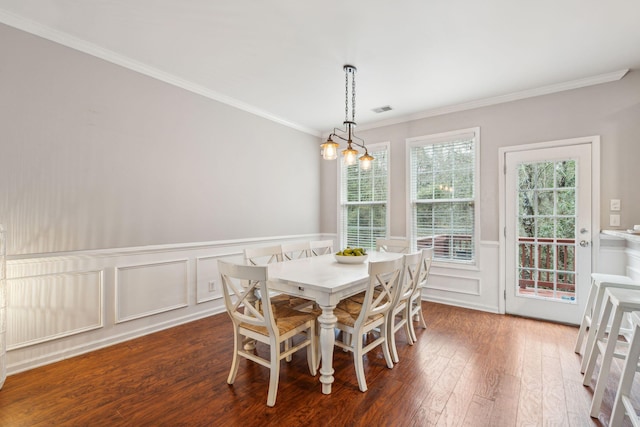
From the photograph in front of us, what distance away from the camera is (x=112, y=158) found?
9.39ft

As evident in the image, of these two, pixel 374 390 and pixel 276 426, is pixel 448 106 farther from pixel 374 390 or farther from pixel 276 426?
pixel 276 426

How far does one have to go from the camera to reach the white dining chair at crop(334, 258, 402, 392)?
2078 mm

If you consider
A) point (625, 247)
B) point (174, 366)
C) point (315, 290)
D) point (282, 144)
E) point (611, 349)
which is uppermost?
point (282, 144)

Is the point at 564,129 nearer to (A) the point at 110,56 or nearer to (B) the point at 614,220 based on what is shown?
(B) the point at 614,220

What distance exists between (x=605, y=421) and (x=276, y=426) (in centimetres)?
196

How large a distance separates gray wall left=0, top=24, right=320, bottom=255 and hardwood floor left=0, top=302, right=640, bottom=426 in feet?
3.66

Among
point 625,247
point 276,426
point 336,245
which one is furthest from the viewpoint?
point 336,245

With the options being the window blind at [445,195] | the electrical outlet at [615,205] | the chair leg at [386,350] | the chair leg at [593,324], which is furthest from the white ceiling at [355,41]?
the chair leg at [386,350]

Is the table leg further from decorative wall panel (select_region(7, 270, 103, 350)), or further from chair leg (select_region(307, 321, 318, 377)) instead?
decorative wall panel (select_region(7, 270, 103, 350))

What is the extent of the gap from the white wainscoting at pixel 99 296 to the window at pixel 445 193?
2920 millimetres

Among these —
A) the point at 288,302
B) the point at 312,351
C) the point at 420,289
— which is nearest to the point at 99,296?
the point at 288,302

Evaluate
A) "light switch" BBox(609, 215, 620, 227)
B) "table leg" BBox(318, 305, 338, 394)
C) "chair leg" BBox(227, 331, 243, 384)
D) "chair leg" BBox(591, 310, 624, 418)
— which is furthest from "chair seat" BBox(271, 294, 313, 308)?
"light switch" BBox(609, 215, 620, 227)

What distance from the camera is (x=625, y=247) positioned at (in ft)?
10.1

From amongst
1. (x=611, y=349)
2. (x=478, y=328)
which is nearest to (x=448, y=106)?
(x=478, y=328)
